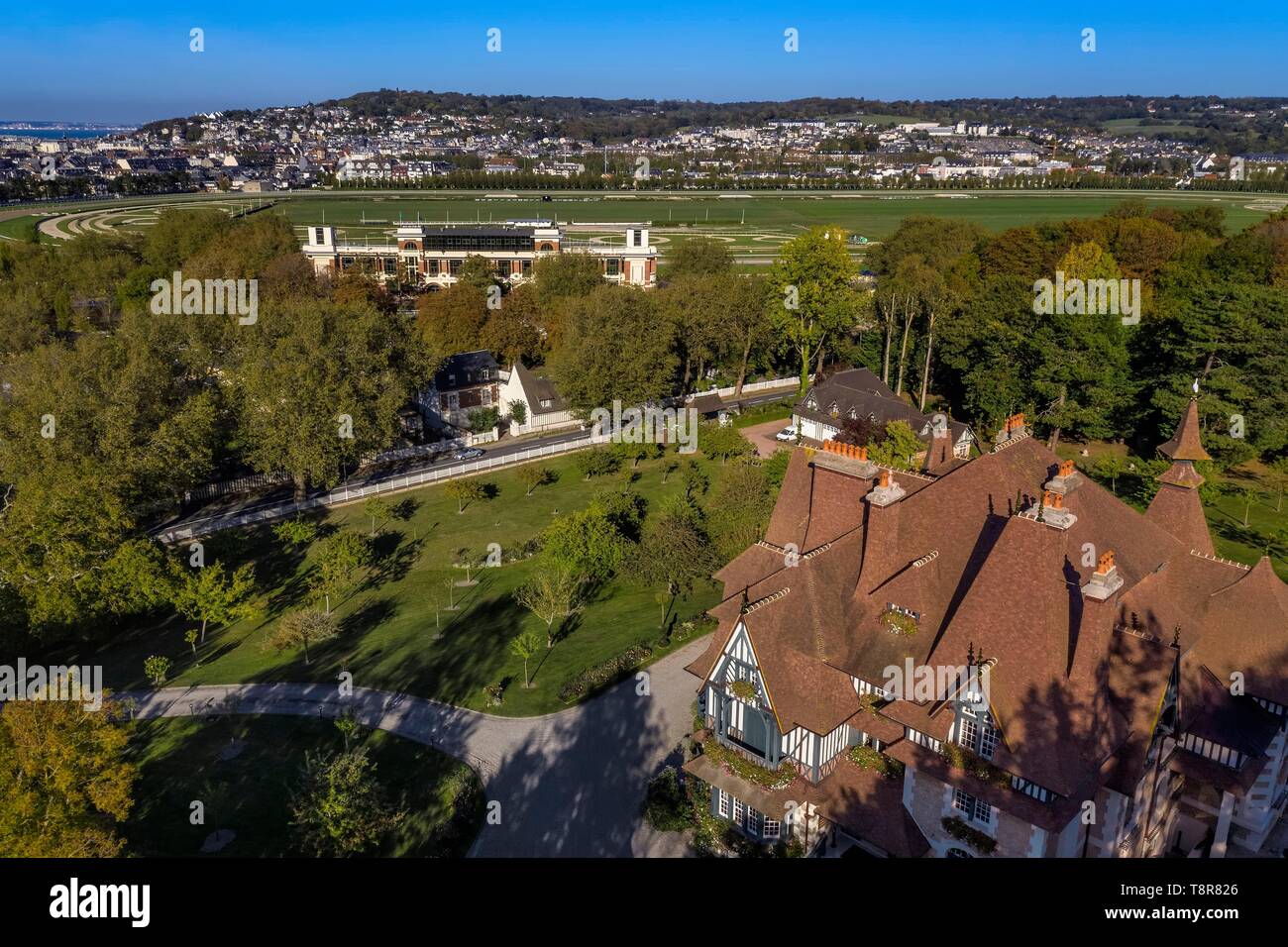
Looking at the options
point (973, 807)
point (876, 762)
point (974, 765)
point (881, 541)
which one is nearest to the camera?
point (974, 765)

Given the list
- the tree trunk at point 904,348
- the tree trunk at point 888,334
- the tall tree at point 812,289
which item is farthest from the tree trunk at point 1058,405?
the tall tree at point 812,289

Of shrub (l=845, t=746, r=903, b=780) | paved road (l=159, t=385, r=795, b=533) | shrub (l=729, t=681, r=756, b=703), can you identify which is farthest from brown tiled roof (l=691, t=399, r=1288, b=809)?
paved road (l=159, t=385, r=795, b=533)

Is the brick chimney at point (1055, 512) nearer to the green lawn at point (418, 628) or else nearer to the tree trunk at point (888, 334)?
the green lawn at point (418, 628)

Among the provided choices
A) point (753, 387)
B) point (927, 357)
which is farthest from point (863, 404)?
point (753, 387)

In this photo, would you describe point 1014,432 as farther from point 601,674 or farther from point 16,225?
point 16,225

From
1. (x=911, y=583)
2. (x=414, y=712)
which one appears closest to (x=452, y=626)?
(x=414, y=712)
